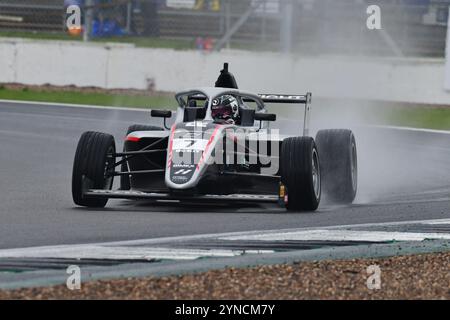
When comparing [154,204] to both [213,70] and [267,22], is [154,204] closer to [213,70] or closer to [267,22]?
[213,70]

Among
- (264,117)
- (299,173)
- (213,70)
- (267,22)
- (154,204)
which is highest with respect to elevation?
(267,22)

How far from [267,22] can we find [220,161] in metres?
14.2

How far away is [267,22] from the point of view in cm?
2503

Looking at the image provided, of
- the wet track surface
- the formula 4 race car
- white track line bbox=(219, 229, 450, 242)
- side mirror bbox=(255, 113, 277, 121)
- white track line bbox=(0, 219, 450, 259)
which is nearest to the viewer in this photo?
white track line bbox=(0, 219, 450, 259)

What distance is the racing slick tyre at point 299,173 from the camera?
1073 centimetres

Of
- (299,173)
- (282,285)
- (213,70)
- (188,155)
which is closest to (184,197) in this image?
(188,155)

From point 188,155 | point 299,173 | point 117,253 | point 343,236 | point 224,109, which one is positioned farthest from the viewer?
point 224,109

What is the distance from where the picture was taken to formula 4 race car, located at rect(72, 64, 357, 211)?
10.8 m

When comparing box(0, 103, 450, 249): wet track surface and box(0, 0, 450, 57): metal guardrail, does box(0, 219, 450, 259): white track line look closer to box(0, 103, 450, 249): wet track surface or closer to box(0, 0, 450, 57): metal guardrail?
box(0, 103, 450, 249): wet track surface

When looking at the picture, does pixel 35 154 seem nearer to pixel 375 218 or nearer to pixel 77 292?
pixel 375 218

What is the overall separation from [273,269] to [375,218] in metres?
2.95

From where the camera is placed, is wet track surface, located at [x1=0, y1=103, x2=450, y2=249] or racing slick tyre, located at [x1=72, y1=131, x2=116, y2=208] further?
racing slick tyre, located at [x1=72, y1=131, x2=116, y2=208]

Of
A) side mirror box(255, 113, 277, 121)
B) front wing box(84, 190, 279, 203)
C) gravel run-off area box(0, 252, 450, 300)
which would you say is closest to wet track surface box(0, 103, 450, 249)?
front wing box(84, 190, 279, 203)
